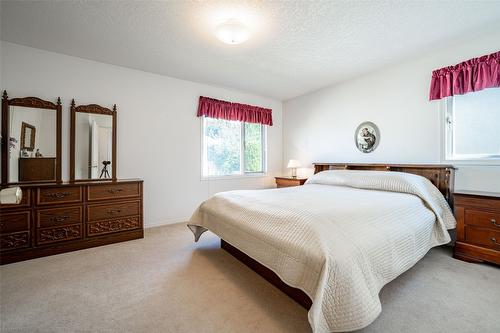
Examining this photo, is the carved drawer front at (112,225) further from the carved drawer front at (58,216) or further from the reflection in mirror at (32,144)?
the reflection in mirror at (32,144)

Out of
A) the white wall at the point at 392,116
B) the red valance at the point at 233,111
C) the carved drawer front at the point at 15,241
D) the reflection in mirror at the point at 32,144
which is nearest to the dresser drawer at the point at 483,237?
the white wall at the point at 392,116

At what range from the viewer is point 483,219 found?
2.17 m

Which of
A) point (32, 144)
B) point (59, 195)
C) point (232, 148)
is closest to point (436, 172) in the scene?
point (232, 148)

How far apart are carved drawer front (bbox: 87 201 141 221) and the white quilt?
1.11 metres

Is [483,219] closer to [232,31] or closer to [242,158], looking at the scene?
[232,31]

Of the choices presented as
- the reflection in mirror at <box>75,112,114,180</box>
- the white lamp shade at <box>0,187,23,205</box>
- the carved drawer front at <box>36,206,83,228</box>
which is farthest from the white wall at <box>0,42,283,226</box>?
the white lamp shade at <box>0,187,23,205</box>

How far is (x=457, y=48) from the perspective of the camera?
2.65 metres

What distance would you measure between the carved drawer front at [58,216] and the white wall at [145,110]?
1.95ft

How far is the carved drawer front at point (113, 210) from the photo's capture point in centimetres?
269

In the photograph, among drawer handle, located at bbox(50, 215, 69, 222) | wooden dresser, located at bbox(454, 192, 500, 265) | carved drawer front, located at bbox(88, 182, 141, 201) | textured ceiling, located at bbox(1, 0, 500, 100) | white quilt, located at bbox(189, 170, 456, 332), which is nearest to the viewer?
white quilt, located at bbox(189, 170, 456, 332)

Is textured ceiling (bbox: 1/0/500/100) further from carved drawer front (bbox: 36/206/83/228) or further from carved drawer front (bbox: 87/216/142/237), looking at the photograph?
carved drawer front (bbox: 87/216/142/237)

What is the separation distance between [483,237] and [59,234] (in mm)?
4560

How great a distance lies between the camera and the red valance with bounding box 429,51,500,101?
92.7 inches

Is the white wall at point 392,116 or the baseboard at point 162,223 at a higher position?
the white wall at point 392,116
